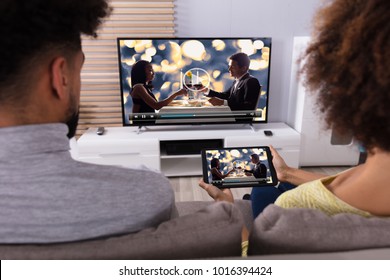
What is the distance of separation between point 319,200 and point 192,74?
220cm

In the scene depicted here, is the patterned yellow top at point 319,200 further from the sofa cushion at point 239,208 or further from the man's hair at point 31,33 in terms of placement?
the man's hair at point 31,33

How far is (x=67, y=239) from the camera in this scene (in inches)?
30.6

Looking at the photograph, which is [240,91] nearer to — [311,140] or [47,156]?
[311,140]

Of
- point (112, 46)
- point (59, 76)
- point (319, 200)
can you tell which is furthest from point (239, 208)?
point (112, 46)

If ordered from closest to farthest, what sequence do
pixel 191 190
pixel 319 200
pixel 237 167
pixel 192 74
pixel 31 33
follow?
pixel 31 33
pixel 319 200
pixel 237 167
pixel 191 190
pixel 192 74

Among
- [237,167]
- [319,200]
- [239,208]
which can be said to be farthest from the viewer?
[237,167]

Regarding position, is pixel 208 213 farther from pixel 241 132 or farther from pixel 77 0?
pixel 241 132

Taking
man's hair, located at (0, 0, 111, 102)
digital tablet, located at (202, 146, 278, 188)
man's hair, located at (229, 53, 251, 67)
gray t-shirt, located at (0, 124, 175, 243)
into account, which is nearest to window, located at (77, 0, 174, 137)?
man's hair, located at (229, 53, 251, 67)

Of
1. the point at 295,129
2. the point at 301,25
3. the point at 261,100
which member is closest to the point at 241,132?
the point at 261,100

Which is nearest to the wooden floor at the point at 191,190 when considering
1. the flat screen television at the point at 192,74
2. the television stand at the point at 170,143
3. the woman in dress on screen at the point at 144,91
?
the television stand at the point at 170,143

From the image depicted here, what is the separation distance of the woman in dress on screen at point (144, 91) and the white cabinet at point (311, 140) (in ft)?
3.63

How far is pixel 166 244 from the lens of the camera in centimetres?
77

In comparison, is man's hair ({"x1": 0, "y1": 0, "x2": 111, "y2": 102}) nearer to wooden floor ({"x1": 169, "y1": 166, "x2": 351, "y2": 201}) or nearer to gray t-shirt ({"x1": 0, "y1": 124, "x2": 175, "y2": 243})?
gray t-shirt ({"x1": 0, "y1": 124, "x2": 175, "y2": 243})

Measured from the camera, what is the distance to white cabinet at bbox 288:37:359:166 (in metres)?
3.13
